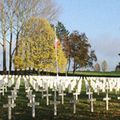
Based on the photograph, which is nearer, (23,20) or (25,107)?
(25,107)

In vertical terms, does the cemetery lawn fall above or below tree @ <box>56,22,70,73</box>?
below

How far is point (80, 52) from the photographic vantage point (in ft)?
318

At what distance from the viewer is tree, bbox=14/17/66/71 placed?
2264 inches

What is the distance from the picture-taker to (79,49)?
9825 centimetres

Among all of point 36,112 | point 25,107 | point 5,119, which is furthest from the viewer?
point 25,107

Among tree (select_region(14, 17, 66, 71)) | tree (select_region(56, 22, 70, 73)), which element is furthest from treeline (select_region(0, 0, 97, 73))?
tree (select_region(56, 22, 70, 73))

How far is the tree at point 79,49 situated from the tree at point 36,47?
33824mm

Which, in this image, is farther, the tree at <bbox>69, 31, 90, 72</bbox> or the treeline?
the tree at <bbox>69, 31, 90, 72</bbox>

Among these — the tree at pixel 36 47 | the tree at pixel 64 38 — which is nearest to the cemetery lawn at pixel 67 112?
the tree at pixel 36 47

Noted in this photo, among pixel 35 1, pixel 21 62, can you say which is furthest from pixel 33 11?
pixel 21 62

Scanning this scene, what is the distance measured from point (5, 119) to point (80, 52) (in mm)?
82832

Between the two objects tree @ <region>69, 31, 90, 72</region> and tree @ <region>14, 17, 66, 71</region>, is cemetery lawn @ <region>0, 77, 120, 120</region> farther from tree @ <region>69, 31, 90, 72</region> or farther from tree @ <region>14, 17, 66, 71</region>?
tree @ <region>69, 31, 90, 72</region>

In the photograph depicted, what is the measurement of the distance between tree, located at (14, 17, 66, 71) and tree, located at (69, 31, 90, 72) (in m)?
33.8

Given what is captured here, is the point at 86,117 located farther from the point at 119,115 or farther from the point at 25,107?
the point at 25,107
